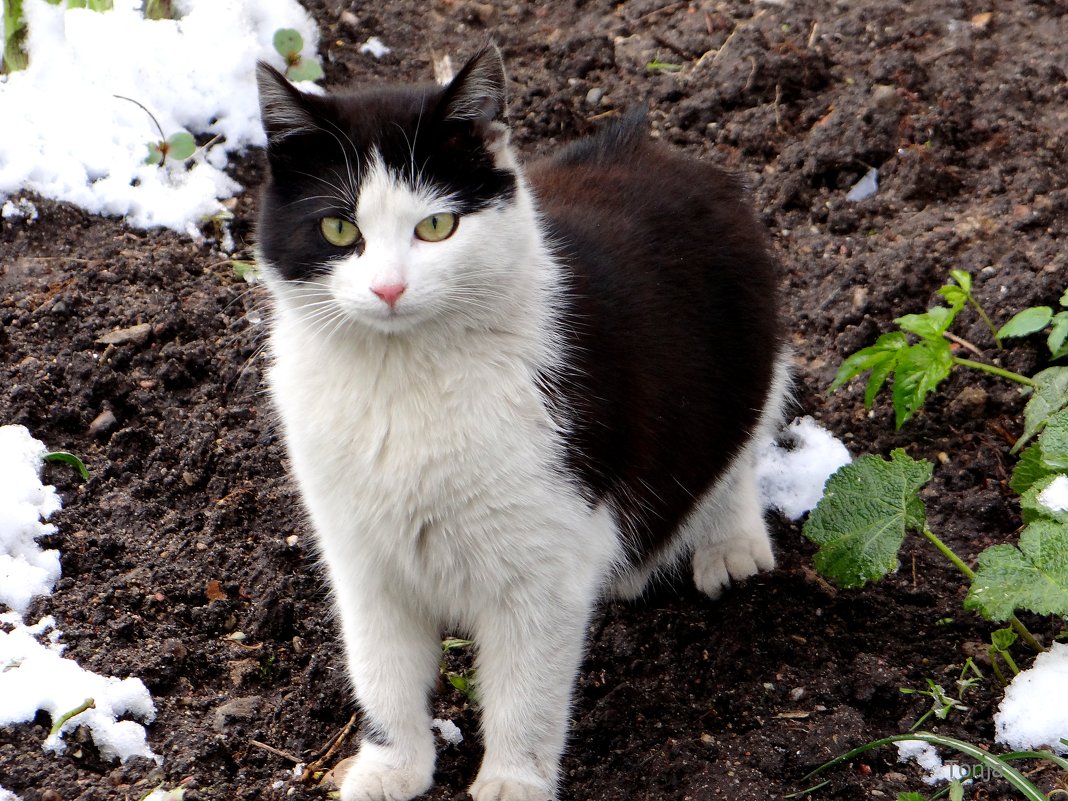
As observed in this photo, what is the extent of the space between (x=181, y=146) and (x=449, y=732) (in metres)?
2.20

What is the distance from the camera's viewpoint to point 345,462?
226cm

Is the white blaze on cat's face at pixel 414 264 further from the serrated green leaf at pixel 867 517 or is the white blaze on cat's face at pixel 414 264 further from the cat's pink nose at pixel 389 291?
the serrated green leaf at pixel 867 517

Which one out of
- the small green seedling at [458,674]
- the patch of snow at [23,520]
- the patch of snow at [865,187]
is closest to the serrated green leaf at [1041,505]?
the small green seedling at [458,674]

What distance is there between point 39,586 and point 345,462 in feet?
3.39

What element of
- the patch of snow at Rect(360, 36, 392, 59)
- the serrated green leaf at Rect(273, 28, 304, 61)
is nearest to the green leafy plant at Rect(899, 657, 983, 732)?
the serrated green leaf at Rect(273, 28, 304, 61)

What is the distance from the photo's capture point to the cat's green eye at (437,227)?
Answer: 2.14 m

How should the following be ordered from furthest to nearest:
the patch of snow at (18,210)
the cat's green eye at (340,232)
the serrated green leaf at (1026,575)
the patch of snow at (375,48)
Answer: the patch of snow at (375,48)
the patch of snow at (18,210)
the serrated green leaf at (1026,575)
the cat's green eye at (340,232)

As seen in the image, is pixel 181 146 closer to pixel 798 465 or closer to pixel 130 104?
pixel 130 104

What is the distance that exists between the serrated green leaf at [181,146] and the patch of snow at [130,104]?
10 centimetres

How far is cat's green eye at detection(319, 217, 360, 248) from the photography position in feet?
A: 7.00

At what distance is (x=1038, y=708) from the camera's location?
7.93 ft

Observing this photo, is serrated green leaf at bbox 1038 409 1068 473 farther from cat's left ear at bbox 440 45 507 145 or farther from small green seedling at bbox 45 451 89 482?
small green seedling at bbox 45 451 89 482

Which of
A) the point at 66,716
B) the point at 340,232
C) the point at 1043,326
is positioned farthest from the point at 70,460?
the point at 1043,326

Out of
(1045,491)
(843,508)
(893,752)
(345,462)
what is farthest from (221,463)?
(1045,491)
